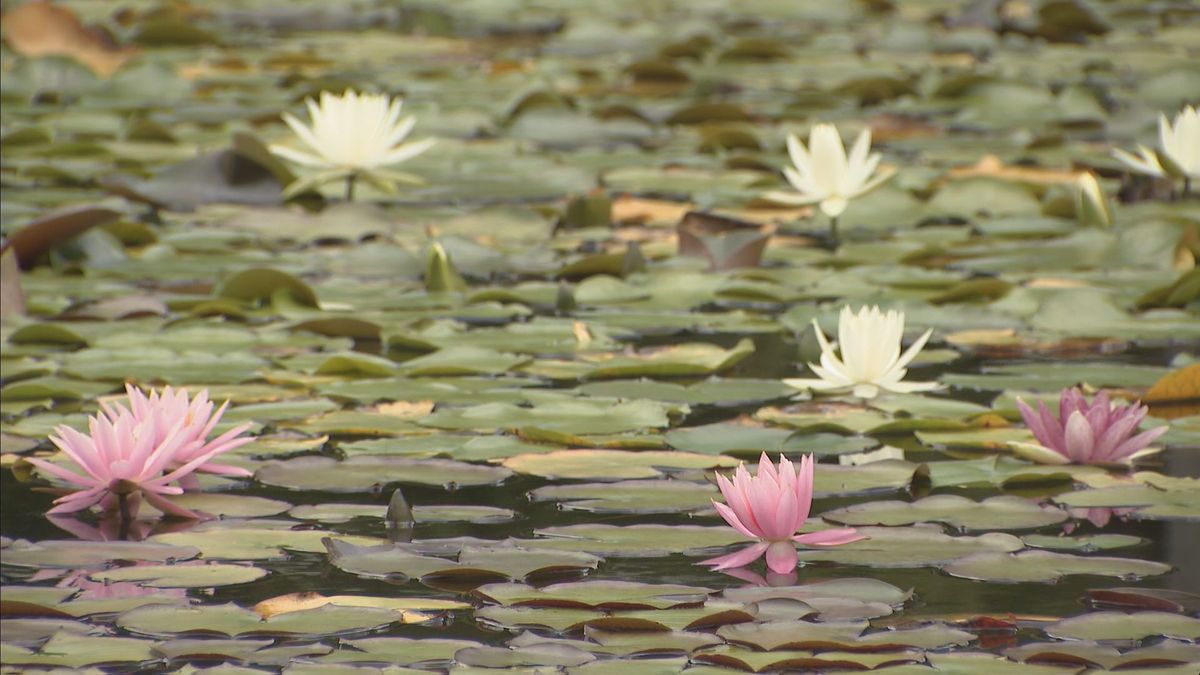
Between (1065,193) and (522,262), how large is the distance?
1.29 m

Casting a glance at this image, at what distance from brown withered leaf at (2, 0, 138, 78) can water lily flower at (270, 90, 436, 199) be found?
2.49m

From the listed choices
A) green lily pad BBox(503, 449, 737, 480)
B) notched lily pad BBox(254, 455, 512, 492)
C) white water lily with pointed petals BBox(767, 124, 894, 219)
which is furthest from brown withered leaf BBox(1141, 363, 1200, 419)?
white water lily with pointed petals BBox(767, 124, 894, 219)

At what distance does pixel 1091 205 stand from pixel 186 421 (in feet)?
7.60

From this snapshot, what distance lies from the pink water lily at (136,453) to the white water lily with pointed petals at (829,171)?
177 centimetres

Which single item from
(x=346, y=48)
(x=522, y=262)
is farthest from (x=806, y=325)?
(x=346, y=48)

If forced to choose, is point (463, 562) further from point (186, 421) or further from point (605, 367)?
point (605, 367)

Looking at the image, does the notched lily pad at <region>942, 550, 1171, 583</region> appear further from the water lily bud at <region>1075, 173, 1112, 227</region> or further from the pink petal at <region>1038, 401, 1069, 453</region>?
the water lily bud at <region>1075, 173, 1112, 227</region>

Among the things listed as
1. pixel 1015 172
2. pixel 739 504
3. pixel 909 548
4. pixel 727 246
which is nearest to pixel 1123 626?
pixel 909 548

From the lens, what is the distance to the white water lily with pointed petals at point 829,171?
Answer: 12.4 ft

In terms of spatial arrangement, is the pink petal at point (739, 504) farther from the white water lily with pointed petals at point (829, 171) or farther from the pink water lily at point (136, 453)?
the white water lily with pointed petals at point (829, 171)

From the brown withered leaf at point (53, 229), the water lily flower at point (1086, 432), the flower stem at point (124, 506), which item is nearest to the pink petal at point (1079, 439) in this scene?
the water lily flower at point (1086, 432)

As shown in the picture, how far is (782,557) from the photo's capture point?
1991mm

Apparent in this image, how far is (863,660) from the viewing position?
5.58 feet

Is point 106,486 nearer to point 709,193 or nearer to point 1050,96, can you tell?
point 709,193
